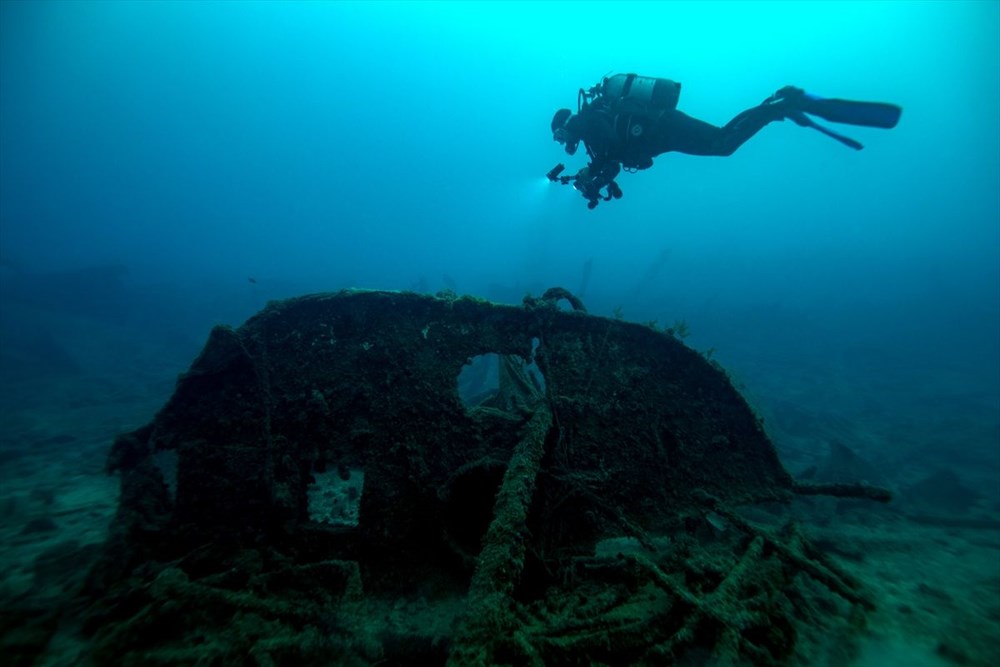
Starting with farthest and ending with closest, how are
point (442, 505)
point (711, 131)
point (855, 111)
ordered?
point (711, 131) < point (855, 111) < point (442, 505)

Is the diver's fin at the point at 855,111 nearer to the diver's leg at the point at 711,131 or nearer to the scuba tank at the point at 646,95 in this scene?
the diver's leg at the point at 711,131

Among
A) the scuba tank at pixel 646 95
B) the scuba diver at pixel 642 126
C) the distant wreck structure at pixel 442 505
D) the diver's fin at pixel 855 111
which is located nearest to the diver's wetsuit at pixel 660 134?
the scuba diver at pixel 642 126

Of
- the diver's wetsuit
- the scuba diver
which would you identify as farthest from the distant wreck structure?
the diver's wetsuit

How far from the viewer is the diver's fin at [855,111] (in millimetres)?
5371

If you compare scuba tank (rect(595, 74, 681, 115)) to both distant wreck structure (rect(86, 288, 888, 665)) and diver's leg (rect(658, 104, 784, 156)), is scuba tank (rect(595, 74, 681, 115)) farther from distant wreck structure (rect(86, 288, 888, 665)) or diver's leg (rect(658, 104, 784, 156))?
distant wreck structure (rect(86, 288, 888, 665))

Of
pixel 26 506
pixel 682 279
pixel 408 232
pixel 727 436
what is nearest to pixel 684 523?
pixel 727 436

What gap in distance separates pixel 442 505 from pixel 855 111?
680cm

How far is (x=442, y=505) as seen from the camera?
3809 mm

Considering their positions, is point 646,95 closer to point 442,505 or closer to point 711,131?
point 711,131

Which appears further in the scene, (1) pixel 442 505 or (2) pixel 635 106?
(2) pixel 635 106

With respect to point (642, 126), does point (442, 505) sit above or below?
below

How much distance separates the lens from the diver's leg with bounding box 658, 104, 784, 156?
6.42 metres

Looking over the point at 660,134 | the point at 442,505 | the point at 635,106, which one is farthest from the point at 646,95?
the point at 442,505

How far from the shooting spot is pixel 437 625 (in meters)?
3.02
